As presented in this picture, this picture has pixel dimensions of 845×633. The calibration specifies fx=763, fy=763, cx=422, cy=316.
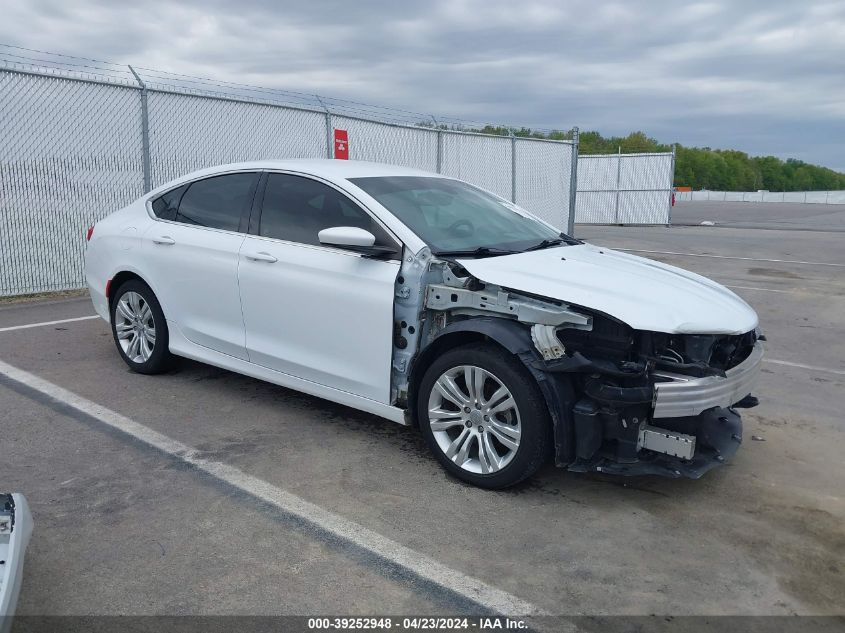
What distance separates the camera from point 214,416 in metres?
4.96

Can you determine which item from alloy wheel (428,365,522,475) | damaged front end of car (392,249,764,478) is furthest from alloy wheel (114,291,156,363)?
damaged front end of car (392,249,764,478)

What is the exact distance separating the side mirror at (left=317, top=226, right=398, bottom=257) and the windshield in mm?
241

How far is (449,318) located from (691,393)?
129 cm

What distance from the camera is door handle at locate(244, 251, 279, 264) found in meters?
4.70

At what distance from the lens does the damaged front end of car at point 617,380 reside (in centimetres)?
357

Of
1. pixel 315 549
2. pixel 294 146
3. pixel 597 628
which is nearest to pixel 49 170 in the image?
pixel 294 146

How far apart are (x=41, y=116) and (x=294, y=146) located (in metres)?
3.74

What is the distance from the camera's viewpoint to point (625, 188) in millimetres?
26562

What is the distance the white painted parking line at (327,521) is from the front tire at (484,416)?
0.72 metres

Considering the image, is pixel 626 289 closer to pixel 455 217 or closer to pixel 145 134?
pixel 455 217

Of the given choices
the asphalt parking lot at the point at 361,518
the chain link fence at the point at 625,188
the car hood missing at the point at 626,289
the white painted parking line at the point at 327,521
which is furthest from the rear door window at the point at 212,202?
the chain link fence at the point at 625,188

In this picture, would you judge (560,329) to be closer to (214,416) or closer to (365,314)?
(365,314)

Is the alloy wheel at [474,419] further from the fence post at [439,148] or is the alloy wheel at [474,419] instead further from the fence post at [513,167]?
the fence post at [513,167]

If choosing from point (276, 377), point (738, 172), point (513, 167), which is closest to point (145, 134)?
point (276, 377)
